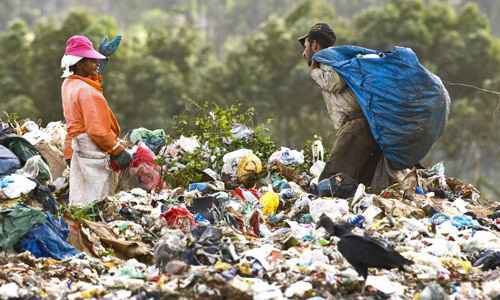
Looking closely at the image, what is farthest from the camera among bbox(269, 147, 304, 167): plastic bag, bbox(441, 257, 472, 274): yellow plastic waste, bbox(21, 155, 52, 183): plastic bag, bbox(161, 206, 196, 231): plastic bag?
bbox(269, 147, 304, 167): plastic bag

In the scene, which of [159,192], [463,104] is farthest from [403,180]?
[463,104]

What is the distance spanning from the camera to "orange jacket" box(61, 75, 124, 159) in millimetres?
8109

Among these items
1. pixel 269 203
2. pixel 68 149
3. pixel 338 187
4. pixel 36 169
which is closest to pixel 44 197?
pixel 36 169

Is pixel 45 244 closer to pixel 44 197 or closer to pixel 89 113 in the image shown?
pixel 44 197

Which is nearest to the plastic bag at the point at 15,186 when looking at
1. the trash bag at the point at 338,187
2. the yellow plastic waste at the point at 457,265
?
the trash bag at the point at 338,187

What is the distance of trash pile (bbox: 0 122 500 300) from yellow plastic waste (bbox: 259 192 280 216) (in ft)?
0.03

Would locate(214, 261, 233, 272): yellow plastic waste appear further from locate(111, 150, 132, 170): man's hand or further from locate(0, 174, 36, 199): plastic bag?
locate(111, 150, 132, 170): man's hand

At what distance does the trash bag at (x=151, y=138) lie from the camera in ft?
31.4

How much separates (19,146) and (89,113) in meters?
0.79

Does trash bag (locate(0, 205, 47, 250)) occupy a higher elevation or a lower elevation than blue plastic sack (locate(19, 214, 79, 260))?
higher

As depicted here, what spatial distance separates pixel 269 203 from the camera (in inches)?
319

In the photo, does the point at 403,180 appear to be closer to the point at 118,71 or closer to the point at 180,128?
the point at 180,128

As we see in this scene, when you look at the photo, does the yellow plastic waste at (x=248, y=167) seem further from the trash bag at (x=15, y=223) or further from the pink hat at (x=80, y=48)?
the trash bag at (x=15, y=223)

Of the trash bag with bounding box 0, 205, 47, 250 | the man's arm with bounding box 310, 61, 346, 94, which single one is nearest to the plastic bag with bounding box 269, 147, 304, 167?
the man's arm with bounding box 310, 61, 346, 94
